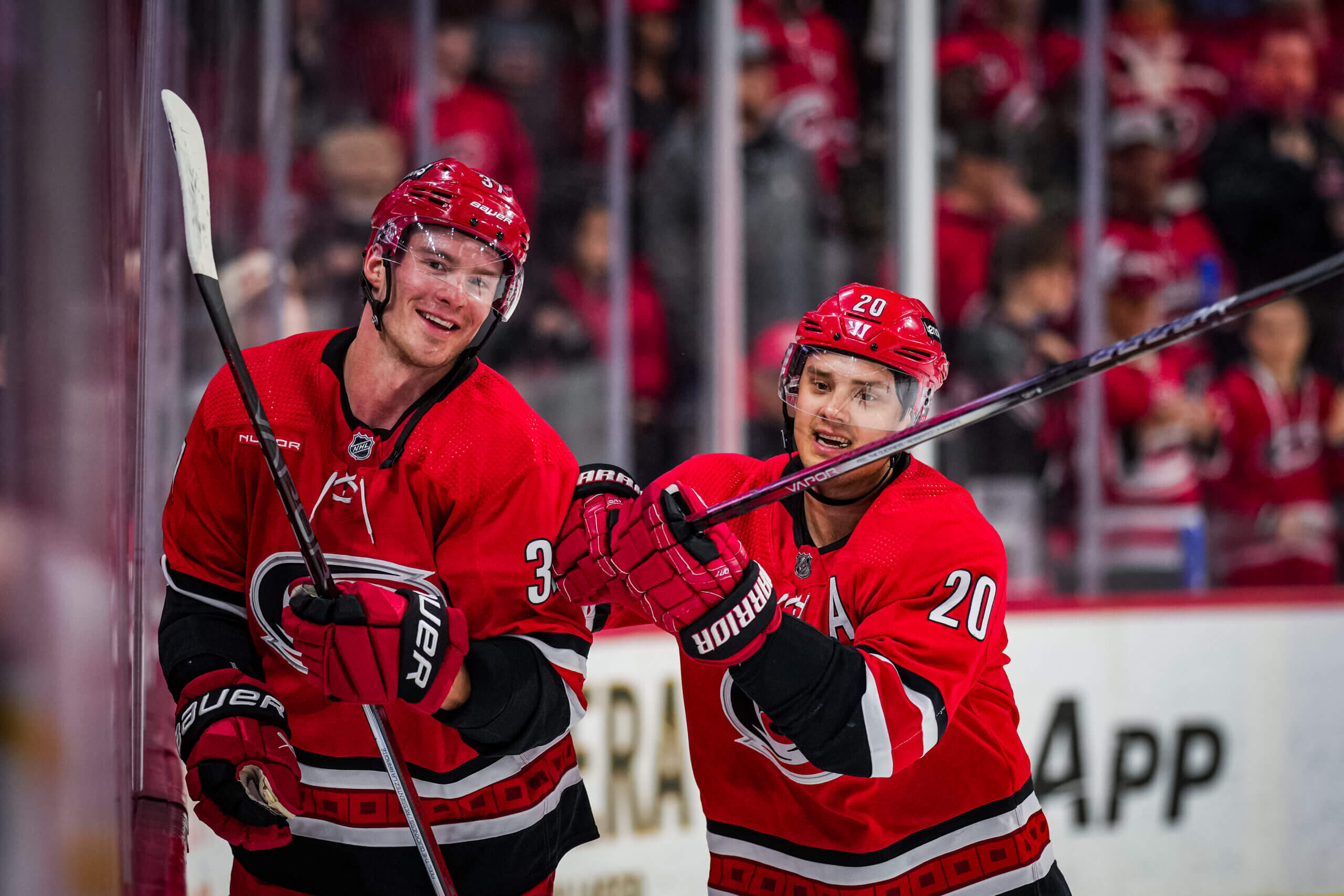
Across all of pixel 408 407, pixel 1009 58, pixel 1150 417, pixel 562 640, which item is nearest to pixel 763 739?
pixel 562 640

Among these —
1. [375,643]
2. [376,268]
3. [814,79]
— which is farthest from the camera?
[814,79]

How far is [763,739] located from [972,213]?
144 cm

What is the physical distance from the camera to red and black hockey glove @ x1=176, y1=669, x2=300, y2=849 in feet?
4.54

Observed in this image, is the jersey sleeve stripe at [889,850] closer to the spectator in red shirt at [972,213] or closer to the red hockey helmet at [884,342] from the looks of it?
the red hockey helmet at [884,342]

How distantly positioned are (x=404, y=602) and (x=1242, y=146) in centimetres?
304

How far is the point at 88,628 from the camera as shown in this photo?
91cm

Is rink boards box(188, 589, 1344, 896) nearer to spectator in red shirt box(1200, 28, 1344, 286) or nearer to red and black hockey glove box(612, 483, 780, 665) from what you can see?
spectator in red shirt box(1200, 28, 1344, 286)

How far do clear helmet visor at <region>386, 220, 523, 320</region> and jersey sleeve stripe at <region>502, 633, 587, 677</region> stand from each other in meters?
0.34

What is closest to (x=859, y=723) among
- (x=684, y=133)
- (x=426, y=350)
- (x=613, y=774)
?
(x=426, y=350)

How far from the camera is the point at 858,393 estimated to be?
148 centimetres

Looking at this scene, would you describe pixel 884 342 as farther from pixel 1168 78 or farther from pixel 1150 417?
pixel 1168 78

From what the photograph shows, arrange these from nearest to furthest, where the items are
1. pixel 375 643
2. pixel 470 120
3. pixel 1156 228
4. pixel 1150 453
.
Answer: pixel 375 643, pixel 470 120, pixel 1150 453, pixel 1156 228

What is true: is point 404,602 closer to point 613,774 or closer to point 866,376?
point 866,376

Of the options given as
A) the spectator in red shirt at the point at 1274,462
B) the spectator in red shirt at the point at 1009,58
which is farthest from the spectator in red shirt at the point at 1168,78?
the spectator in red shirt at the point at 1274,462
